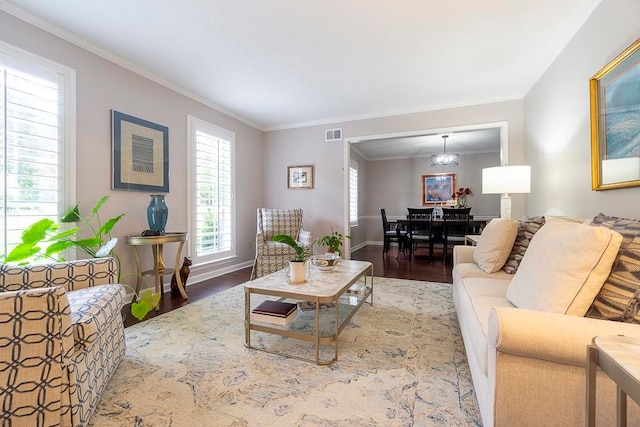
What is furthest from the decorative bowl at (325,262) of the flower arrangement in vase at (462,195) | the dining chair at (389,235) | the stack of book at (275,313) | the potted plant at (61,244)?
the flower arrangement in vase at (462,195)

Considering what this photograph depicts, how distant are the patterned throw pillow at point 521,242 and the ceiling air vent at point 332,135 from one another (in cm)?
302

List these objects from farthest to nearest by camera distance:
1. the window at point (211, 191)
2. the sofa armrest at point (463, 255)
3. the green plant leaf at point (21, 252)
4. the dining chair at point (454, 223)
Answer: the dining chair at point (454, 223)
the window at point (211, 191)
the sofa armrest at point (463, 255)
the green plant leaf at point (21, 252)

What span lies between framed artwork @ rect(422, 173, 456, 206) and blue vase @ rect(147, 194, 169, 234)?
20.0 ft

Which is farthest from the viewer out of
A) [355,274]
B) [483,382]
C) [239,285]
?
[239,285]

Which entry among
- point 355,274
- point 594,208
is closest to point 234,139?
point 355,274

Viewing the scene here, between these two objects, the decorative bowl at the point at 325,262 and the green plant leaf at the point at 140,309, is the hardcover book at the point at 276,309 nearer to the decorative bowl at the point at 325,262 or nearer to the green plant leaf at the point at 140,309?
the decorative bowl at the point at 325,262

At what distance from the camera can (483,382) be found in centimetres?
110

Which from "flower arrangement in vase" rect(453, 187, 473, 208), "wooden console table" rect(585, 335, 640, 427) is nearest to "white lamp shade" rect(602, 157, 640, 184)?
"wooden console table" rect(585, 335, 640, 427)

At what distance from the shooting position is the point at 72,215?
228 cm

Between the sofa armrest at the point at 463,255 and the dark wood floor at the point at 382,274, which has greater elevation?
the sofa armrest at the point at 463,255

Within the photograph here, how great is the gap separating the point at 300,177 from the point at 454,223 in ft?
9.34

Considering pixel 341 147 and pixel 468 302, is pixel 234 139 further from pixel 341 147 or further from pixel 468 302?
pixel 468 302

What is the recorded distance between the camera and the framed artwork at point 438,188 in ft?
22.7

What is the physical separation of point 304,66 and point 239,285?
8.66 ft
